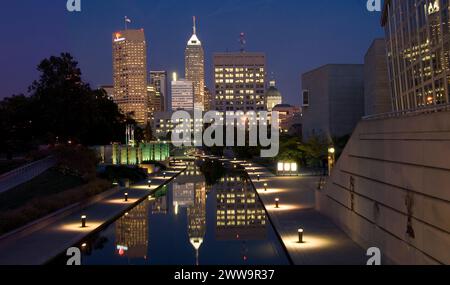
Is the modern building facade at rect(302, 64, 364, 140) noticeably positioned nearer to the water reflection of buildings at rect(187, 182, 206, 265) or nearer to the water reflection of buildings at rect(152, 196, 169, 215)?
the water reflection of buildings at rect(187, 182, 206, 265)

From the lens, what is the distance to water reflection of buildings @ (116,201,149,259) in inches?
755

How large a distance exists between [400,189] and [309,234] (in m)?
5.25

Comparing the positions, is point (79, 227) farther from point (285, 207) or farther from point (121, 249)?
point (285, 207)

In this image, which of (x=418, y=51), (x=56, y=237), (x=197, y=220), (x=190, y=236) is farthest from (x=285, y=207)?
(x=56, y=237)

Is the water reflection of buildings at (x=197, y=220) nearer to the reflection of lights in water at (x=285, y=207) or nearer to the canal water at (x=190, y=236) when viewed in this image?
the canal water at (x=190, y=236)

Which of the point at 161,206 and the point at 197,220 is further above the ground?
the point at 161,206

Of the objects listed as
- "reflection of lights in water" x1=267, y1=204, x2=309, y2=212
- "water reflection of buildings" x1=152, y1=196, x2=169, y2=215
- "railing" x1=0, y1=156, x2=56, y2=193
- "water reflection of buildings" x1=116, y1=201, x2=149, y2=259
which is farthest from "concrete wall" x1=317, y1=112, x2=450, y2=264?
"railing" x1=0, y1=156, x2=56, y2=193

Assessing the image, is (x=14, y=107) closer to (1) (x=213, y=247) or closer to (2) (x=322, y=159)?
(2) (x=322, y=159)

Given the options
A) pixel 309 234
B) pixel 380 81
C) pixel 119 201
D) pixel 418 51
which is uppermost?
pixel 380 81

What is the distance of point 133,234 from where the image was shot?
2255 centimetres

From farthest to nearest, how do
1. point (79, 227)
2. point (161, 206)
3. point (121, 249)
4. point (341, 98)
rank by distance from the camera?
point (341, 98), point (161, 206), point (79, 227), point (121, 249)

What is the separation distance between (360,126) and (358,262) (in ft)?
24.6

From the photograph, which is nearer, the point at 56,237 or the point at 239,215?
the point at 56,237
